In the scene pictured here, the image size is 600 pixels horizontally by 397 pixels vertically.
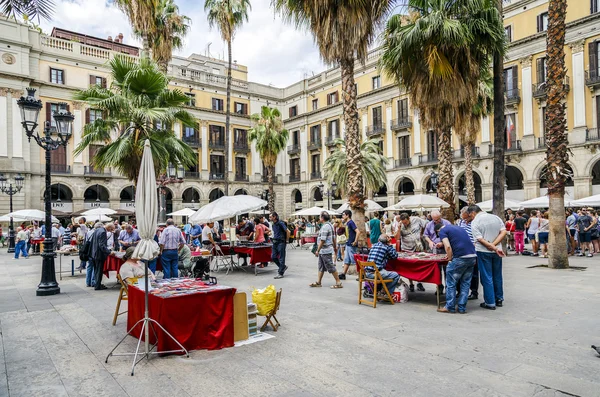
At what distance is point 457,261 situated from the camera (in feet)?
21.1

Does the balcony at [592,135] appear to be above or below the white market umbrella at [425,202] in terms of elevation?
above

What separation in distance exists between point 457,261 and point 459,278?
31cm

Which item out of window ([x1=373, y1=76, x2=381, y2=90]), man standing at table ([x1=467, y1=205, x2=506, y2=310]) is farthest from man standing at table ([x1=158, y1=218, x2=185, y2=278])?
window ([x1=373, y1=76, x2=381, y2=90])

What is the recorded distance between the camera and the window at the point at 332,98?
4128 centimetres

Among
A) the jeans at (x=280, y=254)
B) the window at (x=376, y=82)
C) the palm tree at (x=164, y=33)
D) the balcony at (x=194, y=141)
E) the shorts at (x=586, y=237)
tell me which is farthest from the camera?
the balcony at (x=194, y=141)

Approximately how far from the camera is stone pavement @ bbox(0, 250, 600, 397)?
382 centimetres

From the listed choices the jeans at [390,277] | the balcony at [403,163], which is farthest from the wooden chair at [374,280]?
the balcony at [403,163]

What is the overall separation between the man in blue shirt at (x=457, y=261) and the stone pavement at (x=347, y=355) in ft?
1.03

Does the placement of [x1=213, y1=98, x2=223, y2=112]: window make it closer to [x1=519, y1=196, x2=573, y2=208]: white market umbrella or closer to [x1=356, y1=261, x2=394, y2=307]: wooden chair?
[x1=519, y1=196, x2=573, y2=208]: white market umbrella

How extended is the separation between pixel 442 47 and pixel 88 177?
31.8 meters

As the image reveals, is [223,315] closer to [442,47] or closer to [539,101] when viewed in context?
[442,47]

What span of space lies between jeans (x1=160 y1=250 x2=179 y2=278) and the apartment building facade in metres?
8.10

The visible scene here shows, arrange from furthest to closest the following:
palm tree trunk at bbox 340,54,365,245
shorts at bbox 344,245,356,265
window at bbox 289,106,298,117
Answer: window at bbox 289,106,298,117 → palm tree trunk at bbox 340,54,365,245 → shorts at bbox 344,245,356,265

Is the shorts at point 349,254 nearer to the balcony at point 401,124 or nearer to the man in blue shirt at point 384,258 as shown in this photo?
the man in blue shirt at point 384,258
